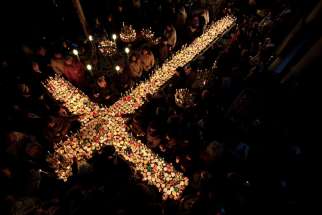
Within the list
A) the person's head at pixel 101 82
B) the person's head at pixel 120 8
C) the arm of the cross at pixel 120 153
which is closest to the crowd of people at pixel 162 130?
the person's head at pixel 101 82

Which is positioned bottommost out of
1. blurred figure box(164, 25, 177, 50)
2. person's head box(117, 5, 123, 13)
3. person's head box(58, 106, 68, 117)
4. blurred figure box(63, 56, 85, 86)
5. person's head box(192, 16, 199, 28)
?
person's head box(58, 106, 68, 117)

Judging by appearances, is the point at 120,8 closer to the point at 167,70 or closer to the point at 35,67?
→ the point at 167,70

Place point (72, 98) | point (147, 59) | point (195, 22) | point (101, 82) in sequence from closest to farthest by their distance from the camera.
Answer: point (101, 82) < point (72, 98) < point (147, 59) < point (195, 22)

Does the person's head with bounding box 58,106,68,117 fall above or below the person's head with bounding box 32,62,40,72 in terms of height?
below

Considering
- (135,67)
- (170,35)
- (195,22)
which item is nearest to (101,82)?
(135,67)

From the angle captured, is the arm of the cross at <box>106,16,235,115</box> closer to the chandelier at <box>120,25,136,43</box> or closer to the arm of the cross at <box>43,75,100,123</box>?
the arm of the cross at <box>43,75,100,123</box>

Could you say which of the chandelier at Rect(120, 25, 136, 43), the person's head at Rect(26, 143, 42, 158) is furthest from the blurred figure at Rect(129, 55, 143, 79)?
the person's head at Rect(26, 143, 42, 158)

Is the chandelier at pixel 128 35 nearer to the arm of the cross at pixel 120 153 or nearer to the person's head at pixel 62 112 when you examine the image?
the arm of the cross at pixel 120 153
